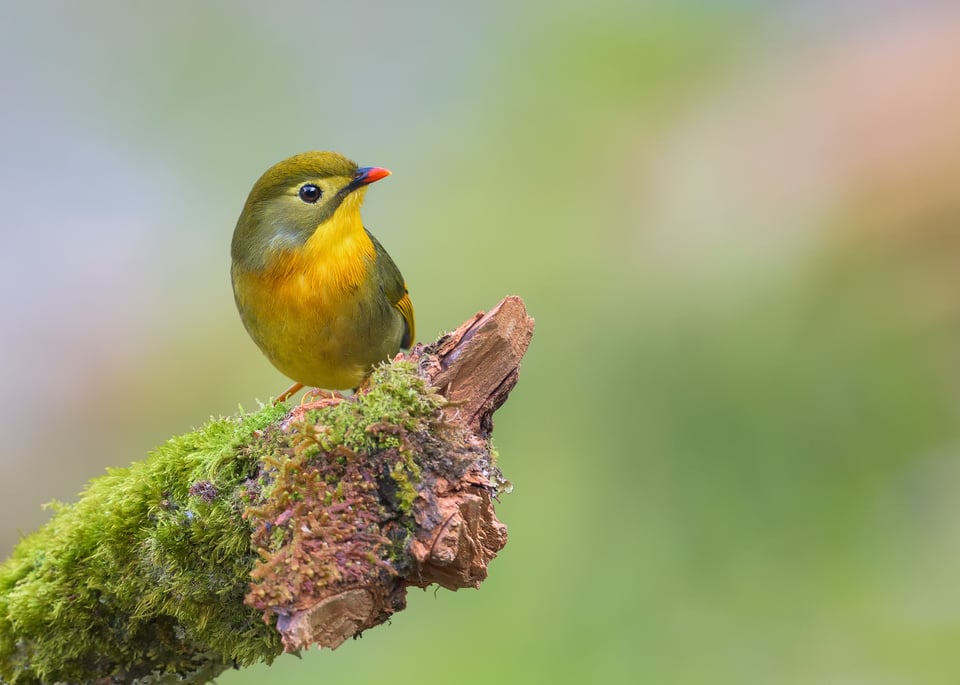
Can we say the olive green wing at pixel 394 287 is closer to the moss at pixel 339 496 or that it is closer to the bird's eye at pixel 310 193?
the bird's eye at pixel 310 193

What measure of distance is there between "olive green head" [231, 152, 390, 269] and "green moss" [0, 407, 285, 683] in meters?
→ 1.07

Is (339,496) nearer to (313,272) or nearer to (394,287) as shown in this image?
(313,272)

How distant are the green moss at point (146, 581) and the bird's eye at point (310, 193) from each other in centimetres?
118

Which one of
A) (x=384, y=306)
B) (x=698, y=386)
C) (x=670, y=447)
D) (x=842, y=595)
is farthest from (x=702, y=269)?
(x=384, y=306)

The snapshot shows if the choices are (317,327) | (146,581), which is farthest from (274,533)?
(317,327)

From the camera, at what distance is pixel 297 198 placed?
3.72 meters

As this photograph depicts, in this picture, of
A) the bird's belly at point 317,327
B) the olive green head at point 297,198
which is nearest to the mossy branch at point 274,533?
the bird's belly at point 317,327

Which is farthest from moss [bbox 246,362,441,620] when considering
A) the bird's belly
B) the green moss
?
the bird's belly

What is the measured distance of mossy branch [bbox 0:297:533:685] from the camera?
2219mm

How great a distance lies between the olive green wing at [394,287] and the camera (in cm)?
390

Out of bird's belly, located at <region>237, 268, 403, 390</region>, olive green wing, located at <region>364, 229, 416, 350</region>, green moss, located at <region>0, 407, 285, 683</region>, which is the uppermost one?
olive green wing, located at <region>364, 229, 416, 350</region>

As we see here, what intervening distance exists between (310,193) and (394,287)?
560 millimetres

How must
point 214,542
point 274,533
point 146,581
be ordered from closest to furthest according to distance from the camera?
point 274,533 < point 214,542 < point 146,581

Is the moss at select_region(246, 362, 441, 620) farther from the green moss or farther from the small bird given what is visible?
the small bird
